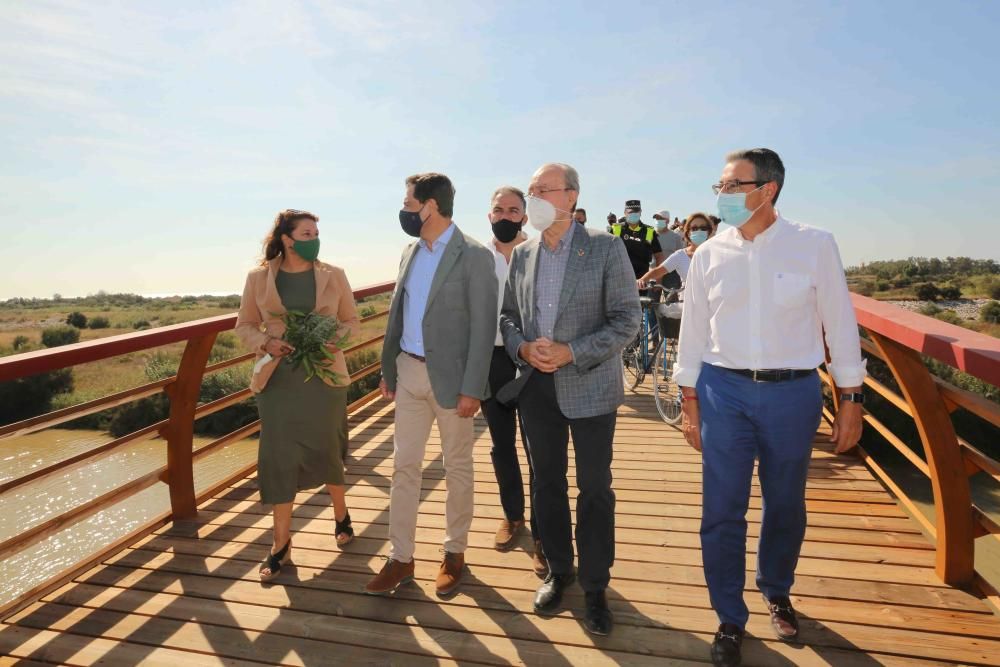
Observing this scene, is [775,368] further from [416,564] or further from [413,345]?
[416,564]

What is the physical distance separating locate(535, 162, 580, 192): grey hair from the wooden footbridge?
127 cm

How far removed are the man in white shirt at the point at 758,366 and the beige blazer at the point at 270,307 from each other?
1.64 meters

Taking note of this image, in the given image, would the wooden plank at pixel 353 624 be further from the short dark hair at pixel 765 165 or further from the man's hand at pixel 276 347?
the short dark hair at pixel 765 165

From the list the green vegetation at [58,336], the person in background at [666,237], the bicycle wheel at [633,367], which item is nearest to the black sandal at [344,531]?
the bicycle wheel at [633,367]

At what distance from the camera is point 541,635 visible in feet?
7.20

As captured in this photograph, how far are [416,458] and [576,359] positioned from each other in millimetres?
885

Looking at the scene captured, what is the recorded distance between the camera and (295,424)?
279cm

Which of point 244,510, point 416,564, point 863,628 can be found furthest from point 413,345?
point 863,628

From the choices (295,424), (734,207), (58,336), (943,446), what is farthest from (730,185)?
(58,336)

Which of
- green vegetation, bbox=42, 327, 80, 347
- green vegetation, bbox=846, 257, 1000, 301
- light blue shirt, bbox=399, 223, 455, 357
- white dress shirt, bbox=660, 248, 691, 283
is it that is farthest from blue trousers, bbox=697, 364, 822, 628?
green vegetation, bbox=42, 327, 80, 347

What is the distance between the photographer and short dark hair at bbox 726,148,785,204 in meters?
1.92

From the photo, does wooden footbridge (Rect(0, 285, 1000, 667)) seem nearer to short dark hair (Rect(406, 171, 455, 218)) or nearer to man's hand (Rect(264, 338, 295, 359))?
man's hand (Rect(264, 338, 295, 359))

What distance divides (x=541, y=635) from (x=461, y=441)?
0.82m

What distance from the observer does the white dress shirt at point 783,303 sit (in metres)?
1.88
